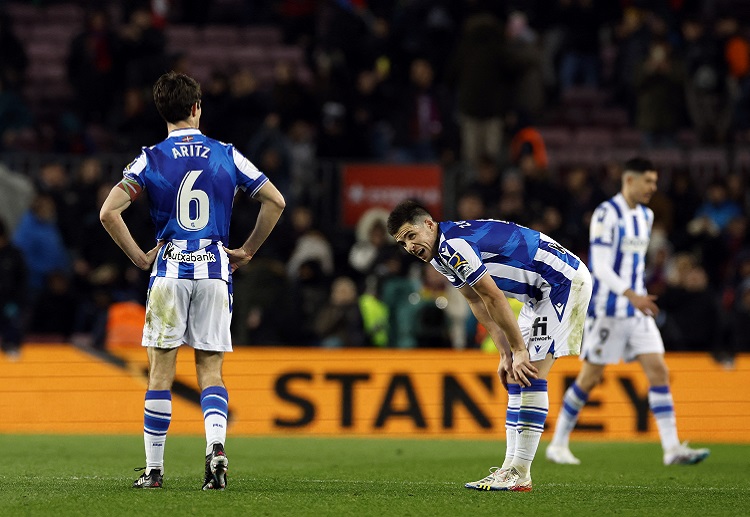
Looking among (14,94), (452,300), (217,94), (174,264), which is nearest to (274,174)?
(217,94)

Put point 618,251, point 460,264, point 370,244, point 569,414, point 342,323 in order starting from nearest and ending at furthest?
point 460,264 < point 618,251 < point 569,414 < point 342,323 < point 370,244

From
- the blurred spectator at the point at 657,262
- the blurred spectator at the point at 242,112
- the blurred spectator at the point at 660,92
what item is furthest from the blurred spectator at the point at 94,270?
the blurred spectator at the point at 660,92

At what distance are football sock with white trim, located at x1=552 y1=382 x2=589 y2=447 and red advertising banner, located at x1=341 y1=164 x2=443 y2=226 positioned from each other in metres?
5.84

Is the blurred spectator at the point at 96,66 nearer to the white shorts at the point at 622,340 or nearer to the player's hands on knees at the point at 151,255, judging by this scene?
the white shorts at the point at 622,340

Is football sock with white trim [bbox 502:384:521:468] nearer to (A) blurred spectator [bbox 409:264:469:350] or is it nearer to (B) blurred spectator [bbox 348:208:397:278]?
(A) blurred spectator [bbox 409:264:469:350]

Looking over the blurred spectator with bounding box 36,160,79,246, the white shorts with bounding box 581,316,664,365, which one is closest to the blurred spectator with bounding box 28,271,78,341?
the blurred spectator with bounding box 36,160,79,246

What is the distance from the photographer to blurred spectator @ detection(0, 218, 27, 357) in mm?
15328

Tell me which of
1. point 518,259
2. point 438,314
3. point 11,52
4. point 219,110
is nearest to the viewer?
point 518,259

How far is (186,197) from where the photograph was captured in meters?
8.05

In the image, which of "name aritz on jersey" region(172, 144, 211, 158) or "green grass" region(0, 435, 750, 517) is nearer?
"green grass" region(0, 435, 750, 517)

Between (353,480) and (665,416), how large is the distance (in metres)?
3.19

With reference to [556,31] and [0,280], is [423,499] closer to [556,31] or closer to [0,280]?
[0,280]

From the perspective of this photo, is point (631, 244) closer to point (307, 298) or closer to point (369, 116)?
point (307, 298)

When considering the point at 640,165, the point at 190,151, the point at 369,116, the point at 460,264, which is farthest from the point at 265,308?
the point at 460,264
